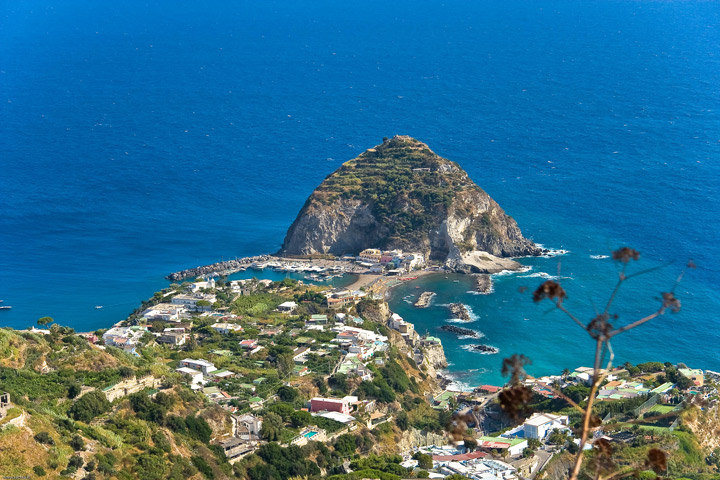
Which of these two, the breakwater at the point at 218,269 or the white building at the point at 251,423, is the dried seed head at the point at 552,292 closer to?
the white building at the point at 251,423

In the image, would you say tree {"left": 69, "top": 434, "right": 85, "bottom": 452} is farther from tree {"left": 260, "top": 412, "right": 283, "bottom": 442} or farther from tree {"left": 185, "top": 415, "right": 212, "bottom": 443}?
tree {"left": 260, "top": 412, "right": 283, "bottom": 442}

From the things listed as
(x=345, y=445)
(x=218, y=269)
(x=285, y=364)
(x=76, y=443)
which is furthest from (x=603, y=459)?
(x=218, y=269)

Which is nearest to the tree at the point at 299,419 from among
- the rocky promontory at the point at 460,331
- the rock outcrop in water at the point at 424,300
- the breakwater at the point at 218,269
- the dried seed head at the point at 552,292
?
the rocky promontory at the point at 460,331

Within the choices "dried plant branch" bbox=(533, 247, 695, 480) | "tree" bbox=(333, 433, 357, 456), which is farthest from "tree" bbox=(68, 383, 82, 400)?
"dried plant branch" bbox=(533, 247, 695, 480)

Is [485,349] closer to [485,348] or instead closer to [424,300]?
[485,348]

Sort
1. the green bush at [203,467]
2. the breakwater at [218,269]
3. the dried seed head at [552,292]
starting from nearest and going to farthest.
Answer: the dried seed head at [552,292] → the green bush at [203,467] → the breakwater at [218,269]

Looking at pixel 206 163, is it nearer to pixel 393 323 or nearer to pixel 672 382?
pixel 393 323

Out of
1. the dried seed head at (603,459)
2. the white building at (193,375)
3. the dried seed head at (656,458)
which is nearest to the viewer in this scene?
the dried seed head at (656,458)
